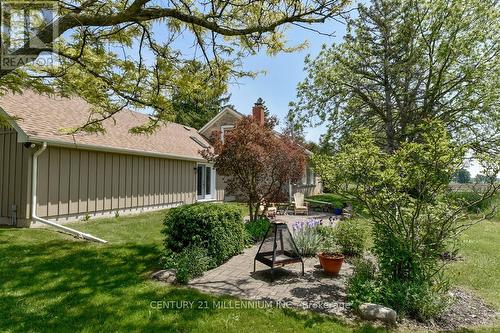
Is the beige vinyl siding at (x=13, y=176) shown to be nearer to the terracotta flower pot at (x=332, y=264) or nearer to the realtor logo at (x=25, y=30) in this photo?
the realtor logo at (x=25, y=30)

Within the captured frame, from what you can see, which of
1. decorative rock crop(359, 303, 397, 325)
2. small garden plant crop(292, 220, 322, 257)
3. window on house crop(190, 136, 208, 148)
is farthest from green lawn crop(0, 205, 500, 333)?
window on house crop(190, 136, 208, 148)

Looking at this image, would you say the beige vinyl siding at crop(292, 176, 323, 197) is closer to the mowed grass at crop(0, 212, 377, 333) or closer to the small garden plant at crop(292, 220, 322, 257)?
the small garden plant at crop(292, 220, 322, 257)

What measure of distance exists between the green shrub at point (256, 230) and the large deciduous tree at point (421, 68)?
27.7ft

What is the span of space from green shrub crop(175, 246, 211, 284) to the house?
15.3 ft

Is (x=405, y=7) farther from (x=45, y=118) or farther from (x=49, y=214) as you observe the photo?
(x=49, y=214)

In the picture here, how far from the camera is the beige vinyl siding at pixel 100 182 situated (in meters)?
9.62

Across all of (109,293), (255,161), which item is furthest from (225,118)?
(109,293)

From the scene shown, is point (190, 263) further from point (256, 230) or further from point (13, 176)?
point (13, 176)

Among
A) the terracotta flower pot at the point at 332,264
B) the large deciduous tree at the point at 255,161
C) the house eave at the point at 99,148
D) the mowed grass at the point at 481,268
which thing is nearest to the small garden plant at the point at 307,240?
the terracotta flower pot at the point at 332,264

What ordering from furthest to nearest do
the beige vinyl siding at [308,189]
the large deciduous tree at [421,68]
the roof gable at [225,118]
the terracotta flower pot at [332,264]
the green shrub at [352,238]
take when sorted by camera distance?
the beige vinyl siding at [308,189] < the roof gable at [225,118] < the large deciduous tree at [421,68] < the green shrub at [352,238] < the terracotta flower pot at [332,264]

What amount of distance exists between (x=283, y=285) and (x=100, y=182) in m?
8.49

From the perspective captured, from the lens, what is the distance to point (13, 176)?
31.3 ft

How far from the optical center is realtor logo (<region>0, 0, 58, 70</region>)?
13.1 feet

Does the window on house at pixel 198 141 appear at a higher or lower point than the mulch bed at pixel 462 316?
higher
